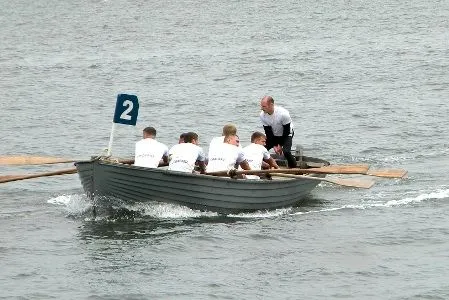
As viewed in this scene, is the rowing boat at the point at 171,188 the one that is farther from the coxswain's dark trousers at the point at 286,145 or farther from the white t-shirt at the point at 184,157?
the coxswain's dark trousers at the point at 286,145

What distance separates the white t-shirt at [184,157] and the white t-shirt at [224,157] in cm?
35

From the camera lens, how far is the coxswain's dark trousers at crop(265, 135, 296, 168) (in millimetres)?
28812

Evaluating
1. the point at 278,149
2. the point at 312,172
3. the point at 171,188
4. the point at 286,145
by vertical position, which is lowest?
the point at 171,188

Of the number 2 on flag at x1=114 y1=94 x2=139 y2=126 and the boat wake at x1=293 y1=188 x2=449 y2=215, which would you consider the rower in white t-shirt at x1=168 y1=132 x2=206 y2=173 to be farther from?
the boat wake at x1=293 y1=188 x2=449 y2=215

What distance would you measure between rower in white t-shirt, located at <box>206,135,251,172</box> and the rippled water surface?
1.14 metres

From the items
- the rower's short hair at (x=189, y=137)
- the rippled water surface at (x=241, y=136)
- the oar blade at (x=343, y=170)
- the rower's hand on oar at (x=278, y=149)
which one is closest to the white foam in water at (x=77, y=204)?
the rippled water surface at (x=241, y=136)

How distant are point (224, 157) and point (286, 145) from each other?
10.7 ft

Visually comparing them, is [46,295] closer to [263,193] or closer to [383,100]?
[263,193]

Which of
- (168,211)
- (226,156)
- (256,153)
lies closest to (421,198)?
(256,153)

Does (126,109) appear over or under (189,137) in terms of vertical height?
over

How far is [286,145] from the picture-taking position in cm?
2884

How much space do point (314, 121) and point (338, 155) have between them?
717 cm

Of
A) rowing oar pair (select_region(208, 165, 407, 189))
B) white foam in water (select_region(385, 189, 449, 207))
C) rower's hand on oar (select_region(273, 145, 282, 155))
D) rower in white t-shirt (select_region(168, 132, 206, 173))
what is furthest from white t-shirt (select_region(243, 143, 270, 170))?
white foam in water (select_region(385, 189, 449, 207))

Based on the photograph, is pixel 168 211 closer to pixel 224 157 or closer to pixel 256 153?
pixel 224 157
